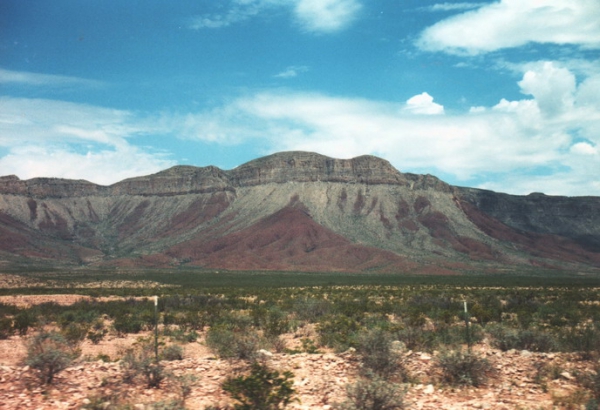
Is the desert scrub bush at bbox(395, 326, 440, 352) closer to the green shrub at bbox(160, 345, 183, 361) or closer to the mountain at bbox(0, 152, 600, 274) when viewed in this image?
the green shrub at bbox(160, 345, 183, 361)

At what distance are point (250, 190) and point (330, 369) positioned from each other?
155 m

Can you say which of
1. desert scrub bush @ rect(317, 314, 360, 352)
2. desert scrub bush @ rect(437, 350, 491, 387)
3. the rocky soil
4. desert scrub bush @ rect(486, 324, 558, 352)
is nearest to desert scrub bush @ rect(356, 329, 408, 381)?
the rocky soil

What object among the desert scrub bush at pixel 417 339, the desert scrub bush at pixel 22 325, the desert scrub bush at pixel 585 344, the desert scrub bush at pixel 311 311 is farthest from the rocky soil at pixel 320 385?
the desert scrub bush at pixel 311 311

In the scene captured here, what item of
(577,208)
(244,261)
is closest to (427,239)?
(244,261)

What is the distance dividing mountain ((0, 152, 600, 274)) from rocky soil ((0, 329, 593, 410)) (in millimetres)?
94012

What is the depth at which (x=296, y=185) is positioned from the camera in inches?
6260

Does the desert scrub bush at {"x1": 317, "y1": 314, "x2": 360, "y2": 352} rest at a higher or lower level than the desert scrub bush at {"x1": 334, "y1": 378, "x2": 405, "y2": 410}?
lower

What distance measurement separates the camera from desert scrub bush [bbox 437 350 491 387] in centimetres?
1166

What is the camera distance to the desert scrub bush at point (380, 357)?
→ 1205cm

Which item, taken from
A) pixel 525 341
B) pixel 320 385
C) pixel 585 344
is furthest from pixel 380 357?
pixel 585 344

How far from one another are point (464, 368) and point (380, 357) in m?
2.04

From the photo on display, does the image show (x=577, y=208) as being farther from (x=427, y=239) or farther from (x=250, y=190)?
(x=250, y=190)

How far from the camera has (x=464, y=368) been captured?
11.8 m

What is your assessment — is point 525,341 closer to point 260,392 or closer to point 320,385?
point 320,385
